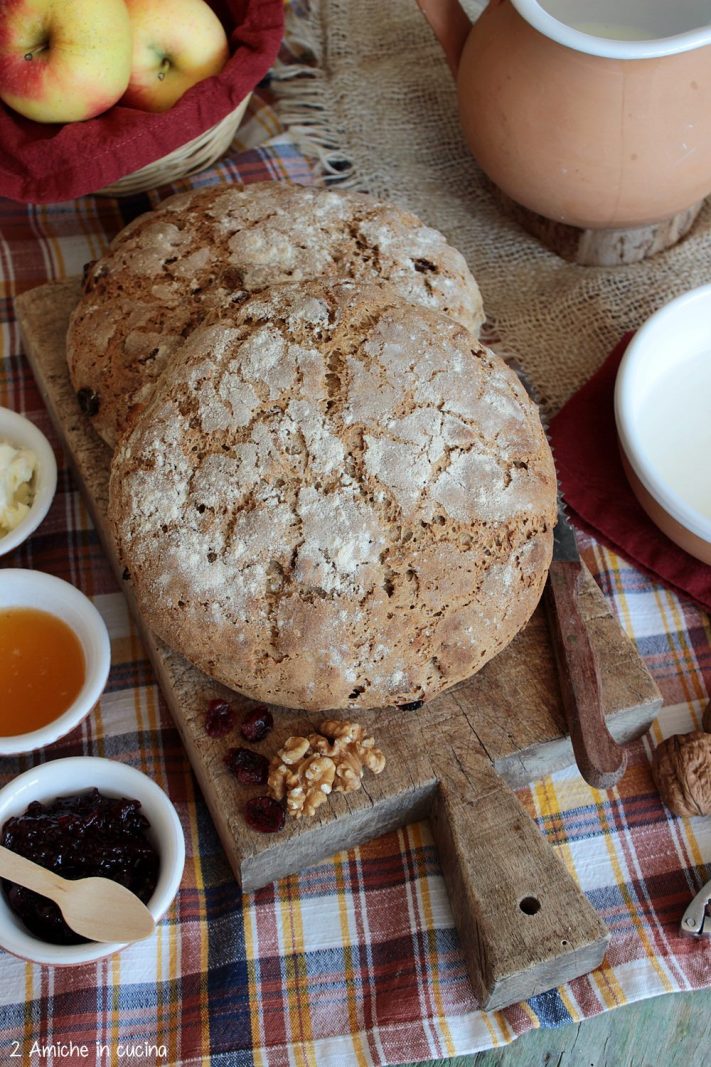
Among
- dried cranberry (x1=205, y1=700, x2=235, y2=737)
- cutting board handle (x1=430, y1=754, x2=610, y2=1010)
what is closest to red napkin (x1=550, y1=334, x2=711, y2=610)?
cutting board handle (x1=430, y1=754, x2=610, y2=1010)

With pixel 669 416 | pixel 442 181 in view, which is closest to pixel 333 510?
pixel 669 416

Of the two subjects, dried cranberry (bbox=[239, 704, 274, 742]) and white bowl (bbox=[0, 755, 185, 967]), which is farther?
dried cranberry (bbox=[239, 704, 274, 742])

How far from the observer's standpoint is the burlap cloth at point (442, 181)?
2.26 m

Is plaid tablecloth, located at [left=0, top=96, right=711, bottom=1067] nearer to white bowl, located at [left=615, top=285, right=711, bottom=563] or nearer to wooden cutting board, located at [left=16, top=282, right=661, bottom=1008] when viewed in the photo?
wooden cutting board, located at [left=16, top=282, right=661, bottom=1008]

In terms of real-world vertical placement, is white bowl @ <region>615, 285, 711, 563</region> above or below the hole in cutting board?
above

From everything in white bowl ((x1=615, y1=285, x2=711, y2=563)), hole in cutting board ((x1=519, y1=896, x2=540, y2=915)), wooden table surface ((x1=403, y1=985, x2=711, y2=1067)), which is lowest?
wooden table surface ((x1=403, y1=985, x2=711, y2=1067))

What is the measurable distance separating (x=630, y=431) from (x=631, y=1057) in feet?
3.59

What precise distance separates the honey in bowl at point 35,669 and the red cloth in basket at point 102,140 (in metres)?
0.88

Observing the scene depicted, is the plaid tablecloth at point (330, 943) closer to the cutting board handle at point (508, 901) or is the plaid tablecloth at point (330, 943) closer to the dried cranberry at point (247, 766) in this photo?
the cutting board handle at point (508, 901)

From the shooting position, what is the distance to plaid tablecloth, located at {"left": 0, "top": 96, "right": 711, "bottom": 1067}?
1.50 metres

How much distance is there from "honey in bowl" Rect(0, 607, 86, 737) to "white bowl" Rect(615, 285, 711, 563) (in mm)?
1097

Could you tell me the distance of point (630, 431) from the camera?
186 centimetres

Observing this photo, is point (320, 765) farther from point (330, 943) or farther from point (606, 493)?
point (606, 493)

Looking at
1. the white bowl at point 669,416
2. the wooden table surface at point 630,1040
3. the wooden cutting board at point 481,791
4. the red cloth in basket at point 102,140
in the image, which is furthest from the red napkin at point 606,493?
the red cloth in basket at point 102,140
